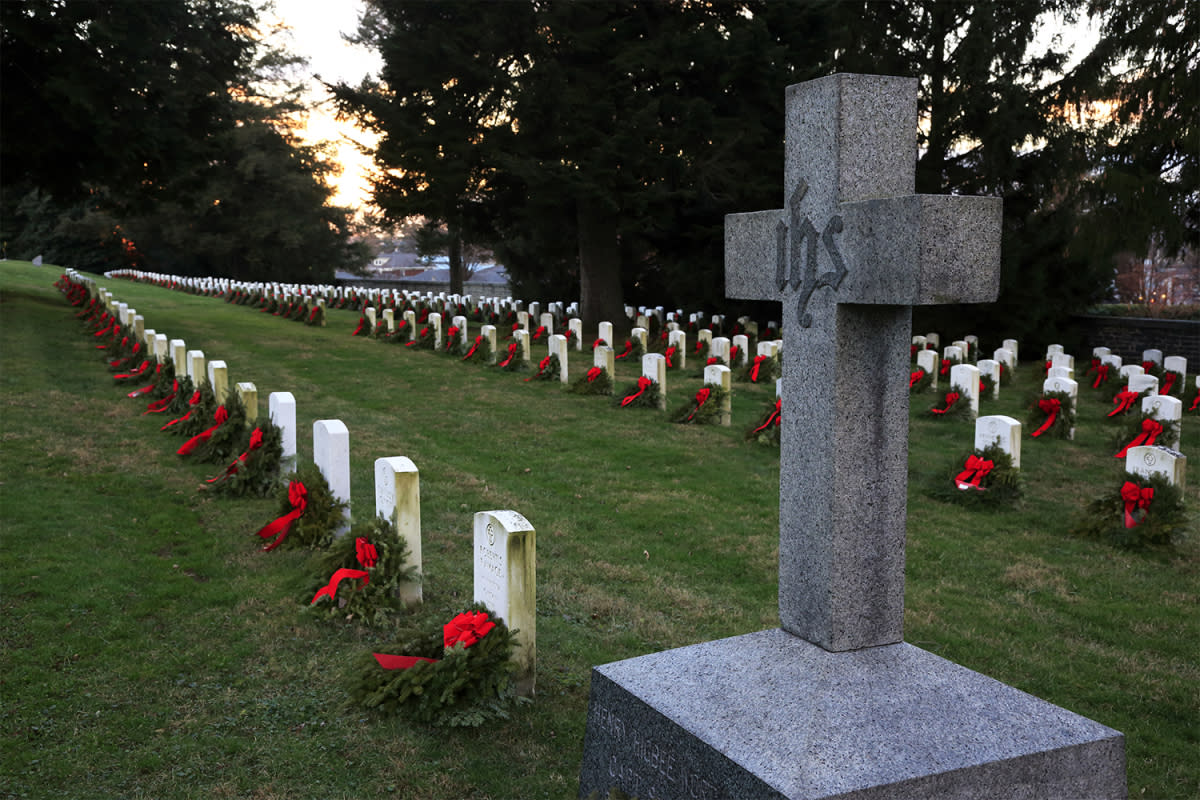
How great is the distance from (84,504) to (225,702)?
13.4 feet

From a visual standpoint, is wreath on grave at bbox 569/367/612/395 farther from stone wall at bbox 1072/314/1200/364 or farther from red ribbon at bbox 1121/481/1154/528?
stone wall at bbox 1072/314/1200/364

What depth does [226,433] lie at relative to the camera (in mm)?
9086

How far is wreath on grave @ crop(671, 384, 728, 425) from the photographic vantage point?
12.0 m

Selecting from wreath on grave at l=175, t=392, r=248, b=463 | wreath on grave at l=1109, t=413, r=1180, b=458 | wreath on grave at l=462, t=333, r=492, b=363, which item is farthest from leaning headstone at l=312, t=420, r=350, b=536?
wreath on grave at l=462, t=333, r=492, b=363

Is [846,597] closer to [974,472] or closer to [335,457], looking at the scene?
[335,457]

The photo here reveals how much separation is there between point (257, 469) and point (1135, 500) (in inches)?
278

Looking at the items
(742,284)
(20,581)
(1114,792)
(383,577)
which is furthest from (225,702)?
(1114,792)

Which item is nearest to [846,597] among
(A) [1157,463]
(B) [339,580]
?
(B) [339,580]

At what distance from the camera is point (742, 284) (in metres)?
3.70

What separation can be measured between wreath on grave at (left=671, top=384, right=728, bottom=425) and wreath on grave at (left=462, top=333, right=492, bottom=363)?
22.3 ft

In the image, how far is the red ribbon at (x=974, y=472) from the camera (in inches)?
327

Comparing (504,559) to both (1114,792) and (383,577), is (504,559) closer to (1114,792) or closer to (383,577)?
(383,577)

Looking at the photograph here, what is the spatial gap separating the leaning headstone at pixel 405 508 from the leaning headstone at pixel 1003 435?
5.40 meters

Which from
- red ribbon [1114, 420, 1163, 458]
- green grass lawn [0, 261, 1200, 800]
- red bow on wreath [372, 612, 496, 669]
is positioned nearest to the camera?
green grass lawn [0, 261, 1200, 800]
